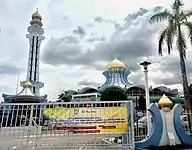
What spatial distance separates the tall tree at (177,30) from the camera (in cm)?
1318

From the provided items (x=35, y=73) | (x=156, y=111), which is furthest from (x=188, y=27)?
(x=35, y=73)

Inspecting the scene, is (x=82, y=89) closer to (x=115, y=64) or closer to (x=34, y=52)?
(x=115, y=64)

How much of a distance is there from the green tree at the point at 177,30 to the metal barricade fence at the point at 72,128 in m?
6.94

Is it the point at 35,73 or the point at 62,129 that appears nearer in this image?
the point at 62,129

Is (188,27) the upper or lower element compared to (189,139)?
upper

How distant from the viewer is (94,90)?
51.5m

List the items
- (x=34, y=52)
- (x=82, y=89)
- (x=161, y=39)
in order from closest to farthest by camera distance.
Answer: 1. (x=161, y=39)
2. (x=82, y=89)
3. (x=34, y=52)

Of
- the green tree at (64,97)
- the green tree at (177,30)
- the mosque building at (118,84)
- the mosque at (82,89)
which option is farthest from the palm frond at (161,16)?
the green tree at (64,97)

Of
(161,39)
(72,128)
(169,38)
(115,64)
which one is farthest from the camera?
(115,64)

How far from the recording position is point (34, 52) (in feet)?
191

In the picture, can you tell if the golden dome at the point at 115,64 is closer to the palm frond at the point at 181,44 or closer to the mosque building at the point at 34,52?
the mosque building at the point at 34,52

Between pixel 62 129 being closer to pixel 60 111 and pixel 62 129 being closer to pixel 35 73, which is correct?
pixel 60 111

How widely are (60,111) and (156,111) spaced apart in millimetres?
4361

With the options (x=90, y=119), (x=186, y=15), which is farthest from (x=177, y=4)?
(x=90, y=119)
